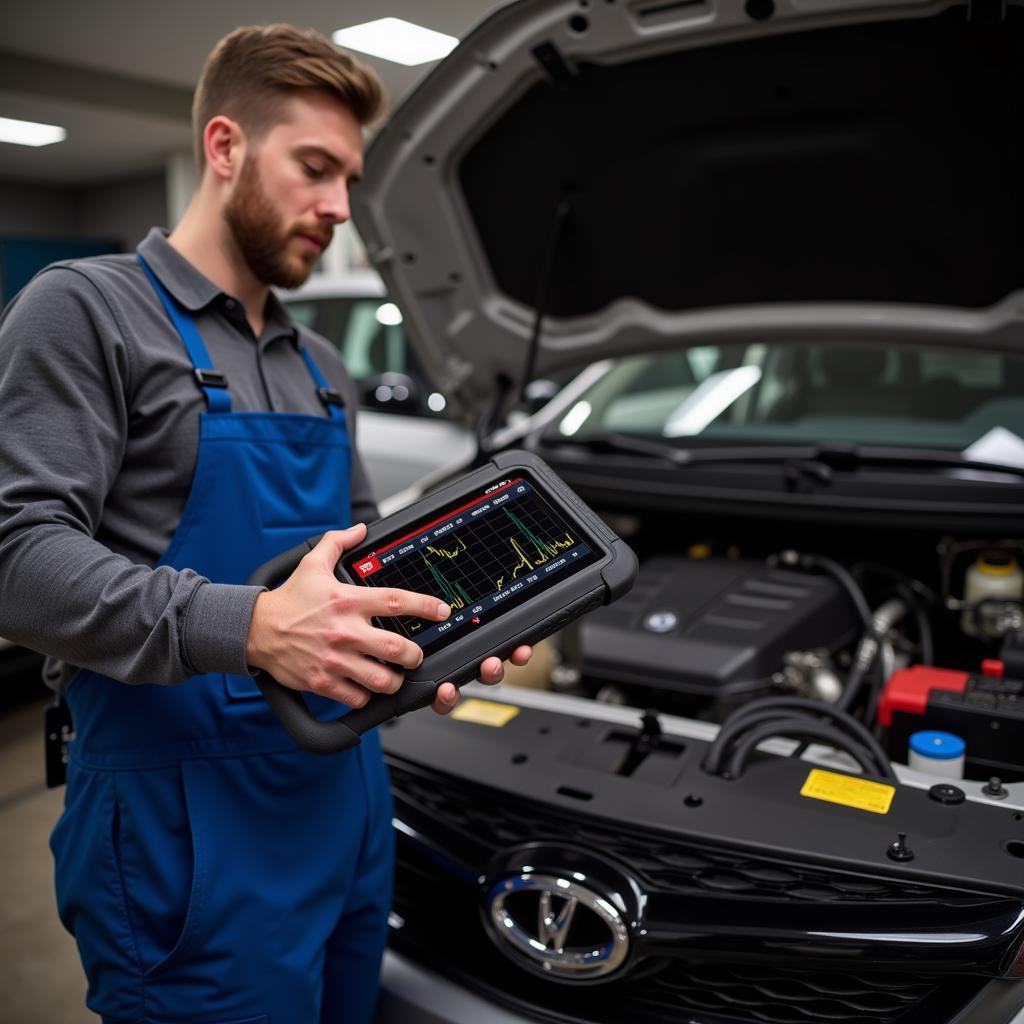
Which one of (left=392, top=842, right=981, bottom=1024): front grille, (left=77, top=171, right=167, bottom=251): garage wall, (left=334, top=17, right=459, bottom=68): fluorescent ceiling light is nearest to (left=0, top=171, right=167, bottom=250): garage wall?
(left=77, top=171, right=167, bottom=251): garage wall

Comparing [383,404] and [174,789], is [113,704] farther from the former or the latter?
[383,404]

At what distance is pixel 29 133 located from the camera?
28.4 feet

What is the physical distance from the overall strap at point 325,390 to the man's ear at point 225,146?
269 millimetres

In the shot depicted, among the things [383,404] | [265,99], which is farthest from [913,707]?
[383,404]

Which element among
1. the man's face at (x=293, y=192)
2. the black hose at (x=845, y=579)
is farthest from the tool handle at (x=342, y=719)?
the black hose at (x=845, y=579)

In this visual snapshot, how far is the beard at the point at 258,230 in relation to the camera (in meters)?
1.20

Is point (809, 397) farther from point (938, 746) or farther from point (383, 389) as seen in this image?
point (383, 389)

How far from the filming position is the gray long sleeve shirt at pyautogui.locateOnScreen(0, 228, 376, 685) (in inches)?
35.2

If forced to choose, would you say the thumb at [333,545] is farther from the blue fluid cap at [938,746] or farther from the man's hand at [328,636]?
the blue fluid cap at [938,746]

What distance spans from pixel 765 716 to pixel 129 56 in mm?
7082

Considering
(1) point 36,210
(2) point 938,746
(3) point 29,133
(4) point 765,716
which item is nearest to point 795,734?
(4) point 765,716

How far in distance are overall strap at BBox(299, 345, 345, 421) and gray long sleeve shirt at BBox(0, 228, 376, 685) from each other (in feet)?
0.25

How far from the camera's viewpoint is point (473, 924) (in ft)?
4.34

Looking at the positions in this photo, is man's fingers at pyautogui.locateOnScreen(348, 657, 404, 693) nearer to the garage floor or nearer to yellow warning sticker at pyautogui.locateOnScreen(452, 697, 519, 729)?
yellow warning sticker at pyautogui.locateOnScreen(452, 697, 519, 729)
